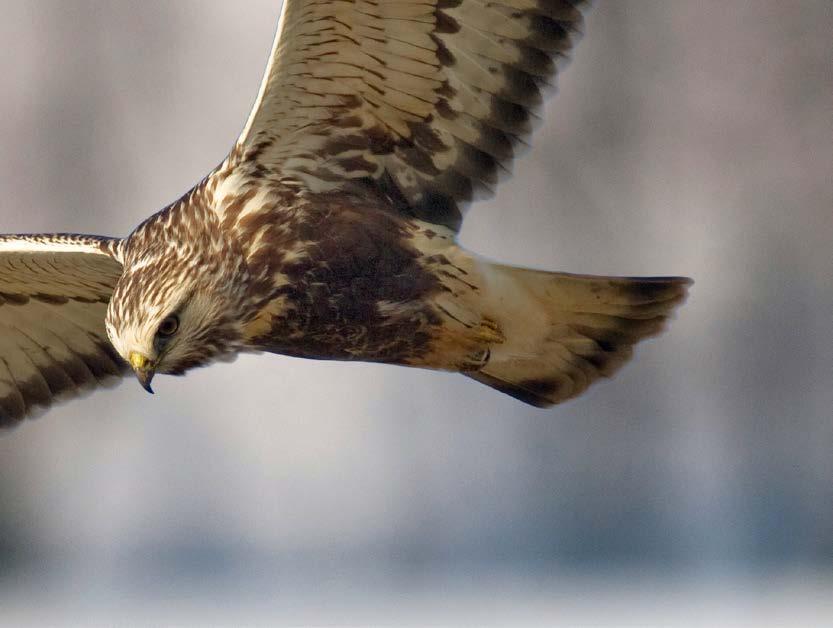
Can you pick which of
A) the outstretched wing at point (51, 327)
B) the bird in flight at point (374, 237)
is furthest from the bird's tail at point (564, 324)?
the outstretched wing at point (51, 327)

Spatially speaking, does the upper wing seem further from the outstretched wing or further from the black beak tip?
the outstretched wing

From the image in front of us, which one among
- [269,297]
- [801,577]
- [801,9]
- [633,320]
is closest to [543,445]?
[801,577]

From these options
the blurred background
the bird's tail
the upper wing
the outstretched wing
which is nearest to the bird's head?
the upper wing

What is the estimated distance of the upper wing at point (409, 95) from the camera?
319 centimetres

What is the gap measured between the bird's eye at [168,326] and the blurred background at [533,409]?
407 centimetres

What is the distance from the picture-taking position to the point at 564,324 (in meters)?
3.66

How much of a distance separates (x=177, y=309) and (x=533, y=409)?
4913mm

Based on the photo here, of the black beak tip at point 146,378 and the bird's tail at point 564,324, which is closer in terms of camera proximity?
the black beak tip at point 146,378

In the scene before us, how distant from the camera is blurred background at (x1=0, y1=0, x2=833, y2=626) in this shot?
7.49 metres

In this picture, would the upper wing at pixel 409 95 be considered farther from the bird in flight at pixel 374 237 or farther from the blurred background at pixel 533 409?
the blurred background at pixel 533 409

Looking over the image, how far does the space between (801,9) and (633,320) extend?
5.70 m

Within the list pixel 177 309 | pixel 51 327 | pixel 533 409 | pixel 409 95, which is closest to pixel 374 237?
pixel 409 95

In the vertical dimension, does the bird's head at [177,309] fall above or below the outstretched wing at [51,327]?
above

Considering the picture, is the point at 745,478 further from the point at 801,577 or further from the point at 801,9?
the point at 801,9
